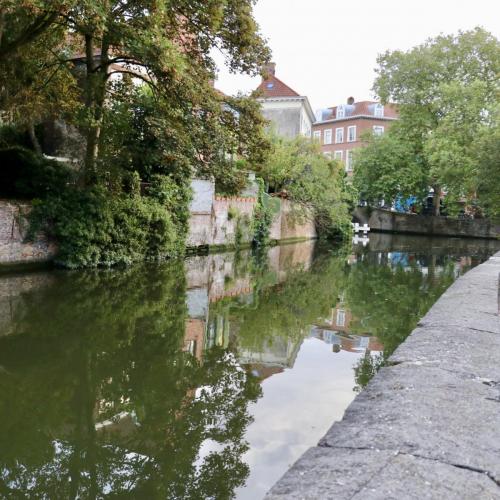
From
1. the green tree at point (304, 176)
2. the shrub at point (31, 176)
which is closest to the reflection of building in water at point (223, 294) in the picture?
the shrub at point (31, 176)

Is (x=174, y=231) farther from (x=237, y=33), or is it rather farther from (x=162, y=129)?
(x=237, y=33)

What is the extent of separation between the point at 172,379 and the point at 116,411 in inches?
33.4

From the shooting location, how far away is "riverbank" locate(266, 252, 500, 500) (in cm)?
196

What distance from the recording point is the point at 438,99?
34.5 metres

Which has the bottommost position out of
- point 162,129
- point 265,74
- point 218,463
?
point 218,463

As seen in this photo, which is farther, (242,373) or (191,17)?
(191,17)

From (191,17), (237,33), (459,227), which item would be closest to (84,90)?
(191,17)

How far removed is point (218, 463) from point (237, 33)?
12.2m

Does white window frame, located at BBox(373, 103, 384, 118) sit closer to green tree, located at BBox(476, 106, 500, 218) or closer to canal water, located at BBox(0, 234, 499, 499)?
green tree, located at BBox(476, 106, 500, 218)

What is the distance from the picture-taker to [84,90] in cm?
1276

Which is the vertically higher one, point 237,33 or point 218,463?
point 237,33

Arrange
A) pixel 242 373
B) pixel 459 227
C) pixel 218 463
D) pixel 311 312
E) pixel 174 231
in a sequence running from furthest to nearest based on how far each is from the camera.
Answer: pixel 459 227, pixel 174 231, pixel 311 312, pixel 242 373, pixel 218 463

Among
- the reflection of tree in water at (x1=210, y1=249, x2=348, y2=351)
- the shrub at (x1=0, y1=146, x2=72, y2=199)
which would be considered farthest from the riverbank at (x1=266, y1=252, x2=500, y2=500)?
the shrub at (x1=0, y1=146, x2=72, y2=199)

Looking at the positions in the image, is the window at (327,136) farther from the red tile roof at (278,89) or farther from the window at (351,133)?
the red tile roof at (278,89)
